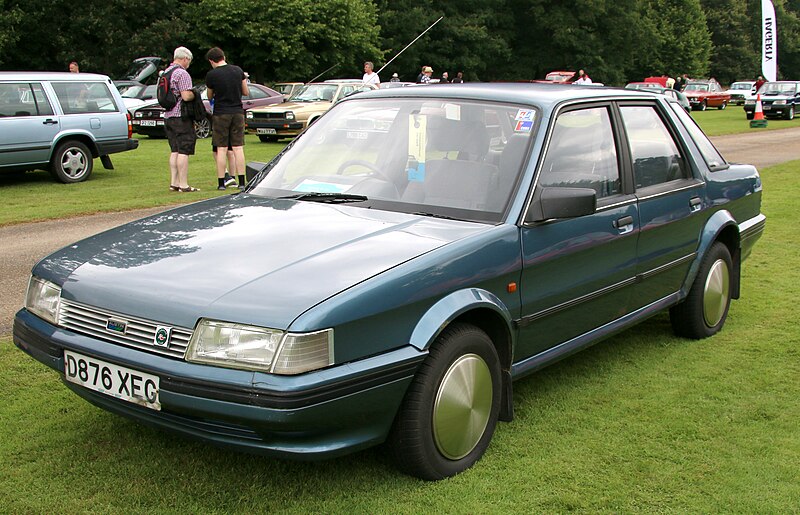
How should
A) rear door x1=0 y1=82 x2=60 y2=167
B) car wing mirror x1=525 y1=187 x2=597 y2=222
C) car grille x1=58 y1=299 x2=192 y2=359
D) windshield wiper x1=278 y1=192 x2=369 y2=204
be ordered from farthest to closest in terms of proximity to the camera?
rear door x1=0 y1=82 x2=60 y2=167 → windshield wiper x1=278 y1=192 x2=369 y2=204 → car wing mirror x1=525 y1=187 x2=597 y2=222 → car grille x1=58 y1=299 x2=192 y2=359

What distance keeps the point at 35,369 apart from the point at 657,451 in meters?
3.24

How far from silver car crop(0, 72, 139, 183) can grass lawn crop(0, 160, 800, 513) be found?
8812 millimetres

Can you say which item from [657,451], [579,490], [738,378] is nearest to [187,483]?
[579,490]

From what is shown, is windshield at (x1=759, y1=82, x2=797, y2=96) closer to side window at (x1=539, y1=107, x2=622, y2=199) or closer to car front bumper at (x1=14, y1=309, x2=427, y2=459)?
side window at (x1=539, y1=107, x2=622, y2=199)

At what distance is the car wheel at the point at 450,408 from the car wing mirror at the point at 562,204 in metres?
0.64

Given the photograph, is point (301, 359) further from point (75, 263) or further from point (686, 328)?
point (686, 328)

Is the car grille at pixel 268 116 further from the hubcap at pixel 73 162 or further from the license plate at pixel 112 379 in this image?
the license plate at pixel 112 379

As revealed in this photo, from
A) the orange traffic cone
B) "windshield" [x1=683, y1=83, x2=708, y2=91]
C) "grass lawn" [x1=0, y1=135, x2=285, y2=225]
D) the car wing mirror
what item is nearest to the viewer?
the car wing mirror

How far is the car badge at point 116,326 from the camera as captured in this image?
10.2ft

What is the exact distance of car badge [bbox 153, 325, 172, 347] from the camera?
118 inches

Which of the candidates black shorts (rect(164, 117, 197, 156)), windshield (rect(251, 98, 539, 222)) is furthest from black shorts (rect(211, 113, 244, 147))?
windshield (rect(251, 98, 539, 222))

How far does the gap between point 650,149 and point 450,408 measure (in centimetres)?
231

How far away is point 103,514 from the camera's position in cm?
309

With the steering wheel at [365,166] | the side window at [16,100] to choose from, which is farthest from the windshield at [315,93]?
the steering wheel at [365,166]
